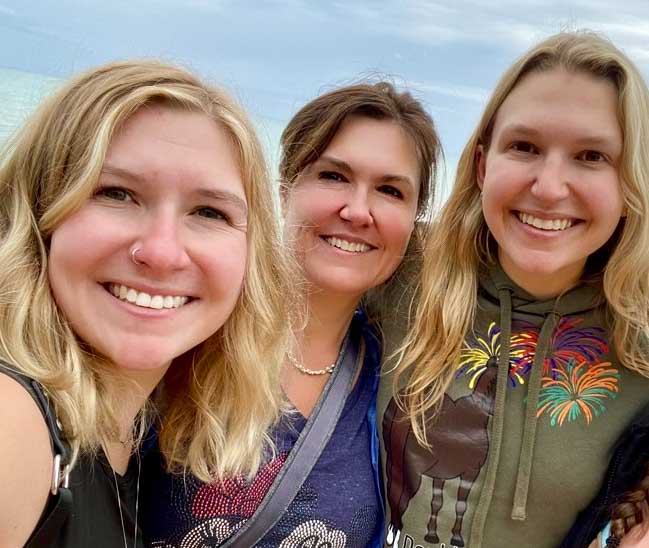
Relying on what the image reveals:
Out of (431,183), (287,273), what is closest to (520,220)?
(431,183)

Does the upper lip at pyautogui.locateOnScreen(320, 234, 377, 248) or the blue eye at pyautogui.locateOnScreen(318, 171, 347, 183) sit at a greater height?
the blue eye at pyautogui.locateOnScreen(318, 171, 347, 183)

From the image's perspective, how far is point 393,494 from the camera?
2410 millimetres

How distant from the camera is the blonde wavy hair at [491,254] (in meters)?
2.23

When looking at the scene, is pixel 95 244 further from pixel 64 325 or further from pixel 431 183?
pixel 431 183

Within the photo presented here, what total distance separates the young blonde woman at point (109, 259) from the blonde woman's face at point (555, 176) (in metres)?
0.90

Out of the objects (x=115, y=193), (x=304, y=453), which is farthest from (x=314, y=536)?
(x=115, y=193)

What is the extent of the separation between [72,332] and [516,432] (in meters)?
1.40

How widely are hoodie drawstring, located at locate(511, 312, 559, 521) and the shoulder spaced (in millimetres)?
1436

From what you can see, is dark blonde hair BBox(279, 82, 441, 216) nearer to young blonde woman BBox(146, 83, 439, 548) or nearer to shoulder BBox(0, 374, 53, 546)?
young blonde woman BBox(146, 83, 439, 548)

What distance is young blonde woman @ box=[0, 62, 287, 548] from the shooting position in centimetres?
147

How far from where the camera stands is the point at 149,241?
161 cm

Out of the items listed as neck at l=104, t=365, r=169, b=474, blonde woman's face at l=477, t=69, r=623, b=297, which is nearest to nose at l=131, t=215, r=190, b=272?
neck at l=104, t=365, r=169, b=474

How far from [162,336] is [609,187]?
4.77ft

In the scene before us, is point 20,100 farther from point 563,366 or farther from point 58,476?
point 563,366
